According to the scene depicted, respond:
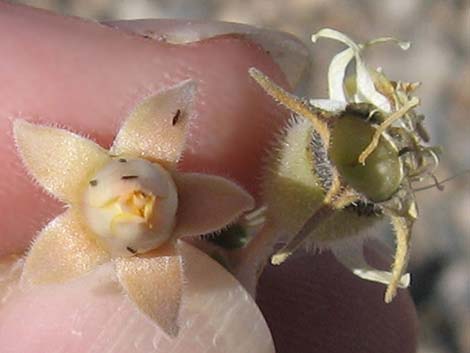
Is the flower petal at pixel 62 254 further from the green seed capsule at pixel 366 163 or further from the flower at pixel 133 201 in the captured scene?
the green seed capsule at pixel 366 163

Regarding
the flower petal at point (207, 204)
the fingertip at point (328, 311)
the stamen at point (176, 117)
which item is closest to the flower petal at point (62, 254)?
the flower petal at point (207, 204)

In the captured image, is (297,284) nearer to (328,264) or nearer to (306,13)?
(328,264)

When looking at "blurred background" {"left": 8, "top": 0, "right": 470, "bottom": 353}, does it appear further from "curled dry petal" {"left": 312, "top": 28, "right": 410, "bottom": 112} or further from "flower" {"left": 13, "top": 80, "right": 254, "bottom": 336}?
"flower" {"left": 13, "top": 80, "right": 254, "bottom": 336}

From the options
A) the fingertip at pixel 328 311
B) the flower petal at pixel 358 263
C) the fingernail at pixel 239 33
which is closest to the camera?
the flower petal at pixel 358 263

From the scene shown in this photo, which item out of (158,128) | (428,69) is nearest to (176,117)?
(158,128)

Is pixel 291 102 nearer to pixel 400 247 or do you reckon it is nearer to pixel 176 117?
pixel 176 117
